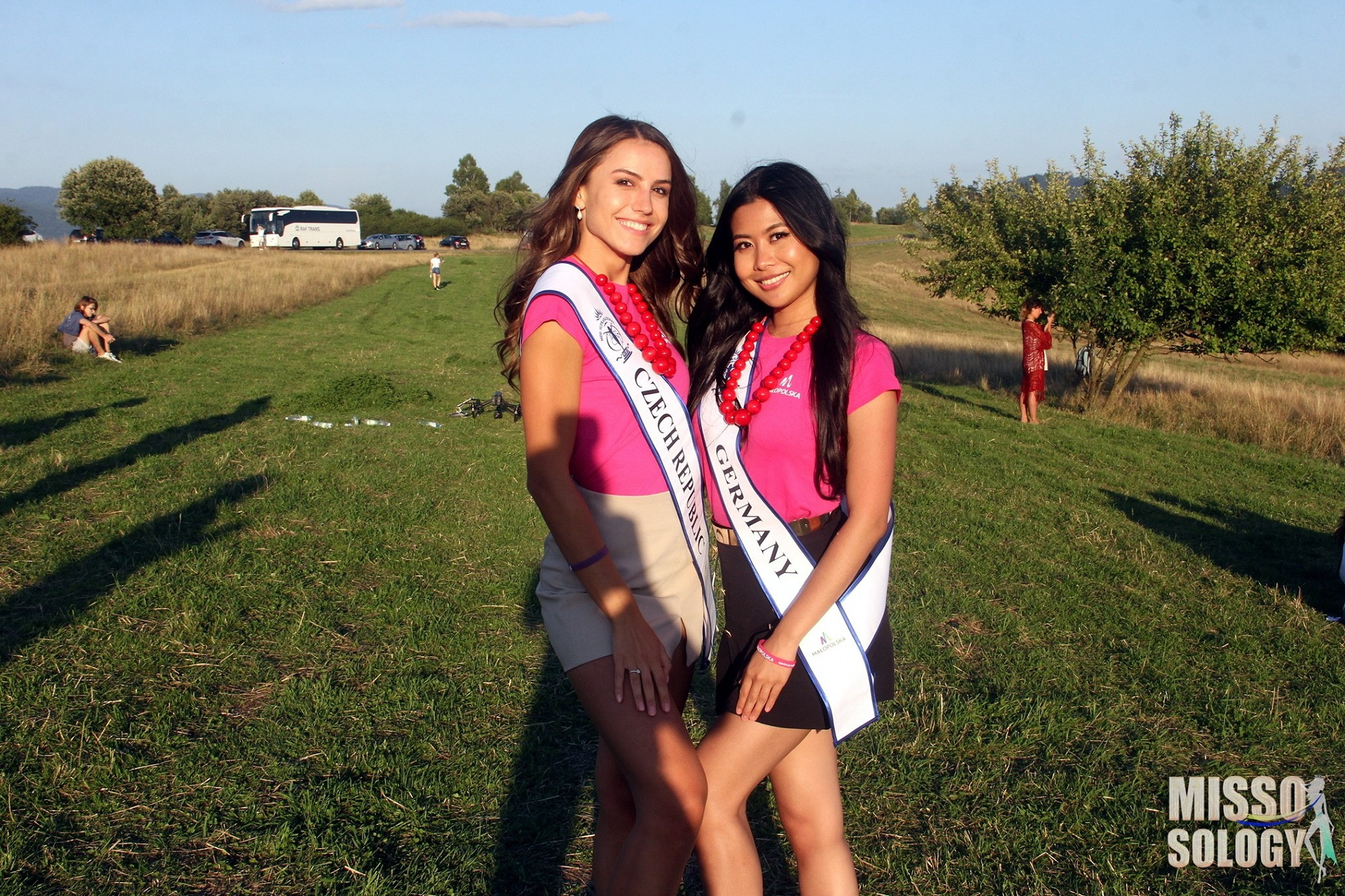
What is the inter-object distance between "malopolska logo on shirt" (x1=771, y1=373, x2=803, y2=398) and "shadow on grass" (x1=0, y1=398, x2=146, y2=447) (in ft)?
27.1

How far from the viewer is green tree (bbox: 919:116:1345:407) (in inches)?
517

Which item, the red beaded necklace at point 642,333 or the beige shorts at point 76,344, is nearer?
the red beaded necklace at point 642,333

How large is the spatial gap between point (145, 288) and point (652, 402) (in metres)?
21.9

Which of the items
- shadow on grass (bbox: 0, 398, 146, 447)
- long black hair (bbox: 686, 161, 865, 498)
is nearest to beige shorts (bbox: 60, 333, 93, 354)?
shadow on grass (bbox: 0, 398, 146, 447)

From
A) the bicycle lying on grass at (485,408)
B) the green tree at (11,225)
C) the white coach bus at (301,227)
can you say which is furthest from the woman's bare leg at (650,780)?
the white coach bus at (301,227)

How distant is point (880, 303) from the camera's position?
4350 cm

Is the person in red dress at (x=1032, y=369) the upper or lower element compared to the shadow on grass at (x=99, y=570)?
upper

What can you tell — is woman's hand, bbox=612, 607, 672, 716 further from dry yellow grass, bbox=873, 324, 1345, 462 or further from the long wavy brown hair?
dry yellow grass, bbox=873, 324, 1345, 462

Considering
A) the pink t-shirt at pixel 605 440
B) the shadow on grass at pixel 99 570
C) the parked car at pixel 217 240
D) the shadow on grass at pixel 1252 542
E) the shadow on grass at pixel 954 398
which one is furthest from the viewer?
the parked car at pixel 217 240

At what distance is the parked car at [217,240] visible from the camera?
198ft

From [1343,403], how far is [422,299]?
2452cm

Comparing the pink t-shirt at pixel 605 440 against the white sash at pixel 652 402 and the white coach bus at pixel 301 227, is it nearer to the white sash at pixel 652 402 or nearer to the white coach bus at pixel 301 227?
the white sash at pixel 652 402

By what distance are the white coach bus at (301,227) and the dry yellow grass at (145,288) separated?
17921 millimetres

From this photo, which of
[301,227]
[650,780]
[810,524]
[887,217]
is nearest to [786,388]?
[810,524]
